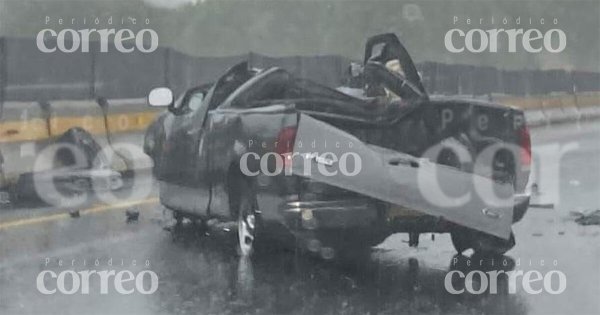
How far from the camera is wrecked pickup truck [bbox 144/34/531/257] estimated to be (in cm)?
800

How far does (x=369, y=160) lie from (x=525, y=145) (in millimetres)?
731

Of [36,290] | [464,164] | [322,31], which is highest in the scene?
A: [322,31]

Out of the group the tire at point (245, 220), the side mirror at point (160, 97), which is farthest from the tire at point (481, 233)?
the side mirror at point (160, 97)

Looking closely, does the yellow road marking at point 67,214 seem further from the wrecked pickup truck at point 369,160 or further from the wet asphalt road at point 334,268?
the wrecked pickup truck at point 369,160

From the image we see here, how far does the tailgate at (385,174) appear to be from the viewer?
315 inches

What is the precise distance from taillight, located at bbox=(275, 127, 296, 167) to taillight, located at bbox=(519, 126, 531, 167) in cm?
104

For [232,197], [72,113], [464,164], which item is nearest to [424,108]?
[464,164]

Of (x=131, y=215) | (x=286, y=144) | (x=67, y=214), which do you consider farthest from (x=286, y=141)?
(x=67, y=214)

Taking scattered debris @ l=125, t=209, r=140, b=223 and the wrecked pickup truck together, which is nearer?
the wrecked pickup truck

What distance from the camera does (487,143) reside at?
809 cm

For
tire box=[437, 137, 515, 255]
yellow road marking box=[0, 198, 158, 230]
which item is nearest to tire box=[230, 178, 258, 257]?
yellow road marking box=[0, 198, 158, 230]

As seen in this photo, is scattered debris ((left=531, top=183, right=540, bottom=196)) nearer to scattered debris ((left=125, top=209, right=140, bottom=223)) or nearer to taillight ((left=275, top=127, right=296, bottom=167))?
taillight ((left=275, top=127, right=296, bottom=167))

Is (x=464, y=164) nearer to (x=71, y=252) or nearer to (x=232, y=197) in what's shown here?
(x=232, y=197)

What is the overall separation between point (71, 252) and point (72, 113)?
2.10 ft
